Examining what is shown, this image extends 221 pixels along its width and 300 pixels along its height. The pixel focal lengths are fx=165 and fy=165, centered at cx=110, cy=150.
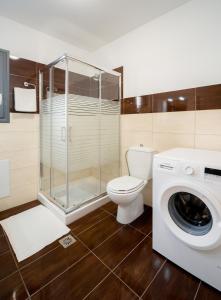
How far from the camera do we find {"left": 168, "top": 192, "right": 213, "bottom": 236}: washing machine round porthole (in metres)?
1.21

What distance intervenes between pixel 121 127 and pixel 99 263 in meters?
1.70

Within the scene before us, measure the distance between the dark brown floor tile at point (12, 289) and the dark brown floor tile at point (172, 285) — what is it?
0.81 m

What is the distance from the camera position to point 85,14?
192cm

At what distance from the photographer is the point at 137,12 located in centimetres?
189

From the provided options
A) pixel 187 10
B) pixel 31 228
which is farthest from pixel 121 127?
pixel 31 228

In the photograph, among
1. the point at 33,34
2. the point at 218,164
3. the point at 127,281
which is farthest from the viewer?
the point at 33,34

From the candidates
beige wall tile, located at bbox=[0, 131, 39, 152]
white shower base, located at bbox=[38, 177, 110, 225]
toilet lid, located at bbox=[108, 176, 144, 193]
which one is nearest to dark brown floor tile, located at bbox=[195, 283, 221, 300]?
toilet lid, located at bbox=[108, 176, 144, 193]

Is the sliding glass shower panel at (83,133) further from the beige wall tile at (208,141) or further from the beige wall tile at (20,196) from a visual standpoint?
the beige wall tile at (208,141)

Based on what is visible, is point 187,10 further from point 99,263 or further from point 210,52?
point 99,263

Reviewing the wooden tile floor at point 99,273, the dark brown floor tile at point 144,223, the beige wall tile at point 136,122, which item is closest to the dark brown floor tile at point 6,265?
the wooden tile floor at point 99,273

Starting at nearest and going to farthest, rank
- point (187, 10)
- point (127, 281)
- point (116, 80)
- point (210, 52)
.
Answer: point (127, 281) < point (210, 52) < point (187, 10) < point (116, 80)

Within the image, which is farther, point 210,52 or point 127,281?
point 210,52

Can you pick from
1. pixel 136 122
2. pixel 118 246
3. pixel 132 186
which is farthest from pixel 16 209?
pixel 136 122

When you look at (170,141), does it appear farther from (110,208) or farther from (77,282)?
(77,282)
